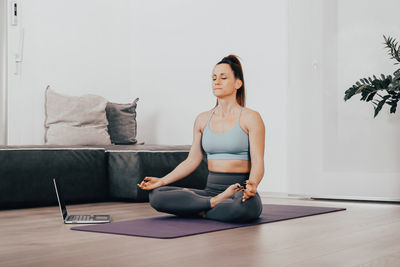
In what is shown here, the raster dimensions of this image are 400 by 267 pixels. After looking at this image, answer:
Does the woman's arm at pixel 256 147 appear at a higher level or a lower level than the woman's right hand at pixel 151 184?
higher

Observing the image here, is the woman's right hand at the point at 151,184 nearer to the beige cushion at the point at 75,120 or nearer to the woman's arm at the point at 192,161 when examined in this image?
the woman's arm at the point at 192,161

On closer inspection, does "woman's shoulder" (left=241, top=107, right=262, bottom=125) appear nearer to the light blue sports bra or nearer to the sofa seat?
the light blue sports bra

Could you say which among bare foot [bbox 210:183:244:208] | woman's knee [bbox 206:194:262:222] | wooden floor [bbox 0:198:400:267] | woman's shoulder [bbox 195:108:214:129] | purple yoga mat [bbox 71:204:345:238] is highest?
woman's shoulder [bbox 195:108:214:129]

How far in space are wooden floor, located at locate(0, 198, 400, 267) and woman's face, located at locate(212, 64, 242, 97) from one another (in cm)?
73

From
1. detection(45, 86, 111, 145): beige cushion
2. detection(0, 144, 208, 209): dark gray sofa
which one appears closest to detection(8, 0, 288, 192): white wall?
detection(45, 86, 111, 145): beige cushion

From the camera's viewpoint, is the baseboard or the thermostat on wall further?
the thermostat on wall

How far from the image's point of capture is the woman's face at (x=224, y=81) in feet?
10.3

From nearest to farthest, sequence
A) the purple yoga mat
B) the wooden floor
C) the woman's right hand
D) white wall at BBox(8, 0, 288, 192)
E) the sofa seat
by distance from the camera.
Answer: the wooden floor
the purple yoga mat
the woman's right hand
the sofa seat
white wall at BBox(8, 0, 288, 192)

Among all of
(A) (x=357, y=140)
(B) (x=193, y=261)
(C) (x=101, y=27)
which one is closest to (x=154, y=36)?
(C) (x=101, y=27)

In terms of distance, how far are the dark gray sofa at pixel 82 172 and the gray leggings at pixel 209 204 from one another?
0.87 meters

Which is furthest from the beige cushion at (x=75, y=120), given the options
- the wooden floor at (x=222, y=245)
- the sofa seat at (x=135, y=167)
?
the wooden floor at (x=222, y=245)

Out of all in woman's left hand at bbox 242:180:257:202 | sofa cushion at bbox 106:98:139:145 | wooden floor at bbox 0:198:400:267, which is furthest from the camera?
sofa cushion at bbox 106:98:139:145

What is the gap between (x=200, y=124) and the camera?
326cm

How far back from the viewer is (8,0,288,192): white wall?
16.0 ft
